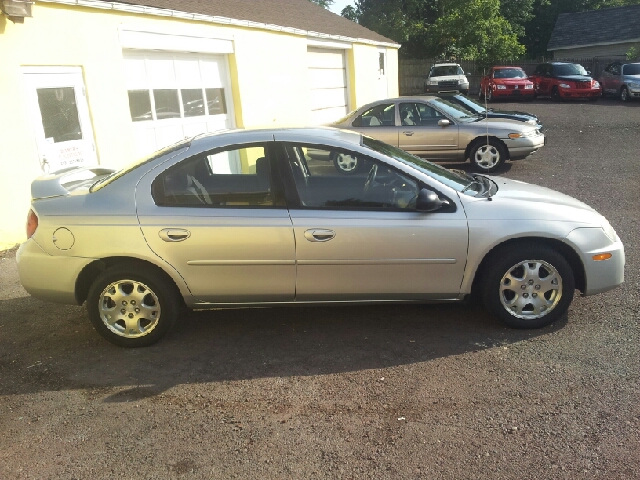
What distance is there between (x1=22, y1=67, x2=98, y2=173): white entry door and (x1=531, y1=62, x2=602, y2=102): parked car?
77.5 feet

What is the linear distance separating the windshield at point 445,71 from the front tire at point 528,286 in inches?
1034

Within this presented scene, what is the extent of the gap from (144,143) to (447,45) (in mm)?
31038

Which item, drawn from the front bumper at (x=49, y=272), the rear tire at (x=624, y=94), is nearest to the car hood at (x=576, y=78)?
the rear tire at (x=624, y=94)

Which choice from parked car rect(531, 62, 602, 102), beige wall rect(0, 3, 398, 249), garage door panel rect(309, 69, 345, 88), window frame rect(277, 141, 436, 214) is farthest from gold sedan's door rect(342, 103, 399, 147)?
parked car rect(531, 62, 602, 102)

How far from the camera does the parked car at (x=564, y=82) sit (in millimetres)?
25659

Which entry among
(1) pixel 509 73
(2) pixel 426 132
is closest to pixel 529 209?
(2) pixel 426 132

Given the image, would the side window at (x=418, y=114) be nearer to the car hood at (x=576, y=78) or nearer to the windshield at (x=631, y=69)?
the car hood at (x=576, y=78)

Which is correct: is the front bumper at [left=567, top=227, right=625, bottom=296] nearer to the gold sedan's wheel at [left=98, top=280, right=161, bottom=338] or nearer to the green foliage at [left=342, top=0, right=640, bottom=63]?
the gold sedan's wheel at [left=98, top=280, right=161, bottom=338]

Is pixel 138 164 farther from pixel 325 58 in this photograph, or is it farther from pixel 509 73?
pixel 509 73

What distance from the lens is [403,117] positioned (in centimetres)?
1116

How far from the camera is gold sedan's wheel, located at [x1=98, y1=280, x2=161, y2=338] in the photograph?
14.1 feet

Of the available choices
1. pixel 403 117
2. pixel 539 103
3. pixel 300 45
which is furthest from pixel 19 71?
pixel 539 103

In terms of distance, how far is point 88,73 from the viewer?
8.19m

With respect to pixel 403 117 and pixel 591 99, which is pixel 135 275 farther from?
pixel 591 99
